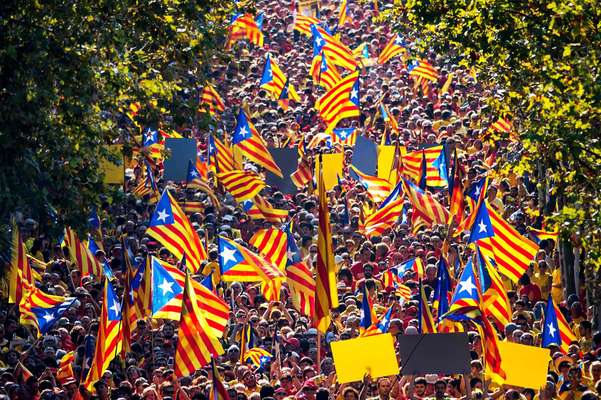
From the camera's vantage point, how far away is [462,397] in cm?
1933

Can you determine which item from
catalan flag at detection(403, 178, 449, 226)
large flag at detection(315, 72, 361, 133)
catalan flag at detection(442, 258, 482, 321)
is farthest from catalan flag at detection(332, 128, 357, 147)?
catalan flag at detection(442, 258, 482, 321)

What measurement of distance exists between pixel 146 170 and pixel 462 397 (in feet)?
43.3

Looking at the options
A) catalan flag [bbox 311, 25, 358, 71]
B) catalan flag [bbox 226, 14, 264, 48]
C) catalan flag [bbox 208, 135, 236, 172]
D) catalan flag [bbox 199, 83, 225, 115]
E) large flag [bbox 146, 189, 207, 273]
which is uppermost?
catalan flag [bbox 226, 14, 264, 48]

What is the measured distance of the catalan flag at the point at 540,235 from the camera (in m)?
24.2

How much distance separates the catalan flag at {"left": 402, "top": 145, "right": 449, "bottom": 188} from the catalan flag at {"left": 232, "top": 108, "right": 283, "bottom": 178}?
2.18m

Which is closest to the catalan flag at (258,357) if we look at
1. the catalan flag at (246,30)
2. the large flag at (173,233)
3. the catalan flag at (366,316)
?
the catalan flag at (366,316)

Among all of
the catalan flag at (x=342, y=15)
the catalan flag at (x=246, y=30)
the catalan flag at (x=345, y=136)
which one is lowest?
the catalan flag at (x=345, y=136)

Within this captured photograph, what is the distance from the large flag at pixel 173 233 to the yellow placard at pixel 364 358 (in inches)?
210

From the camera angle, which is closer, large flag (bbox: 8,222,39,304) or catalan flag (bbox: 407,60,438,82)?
large flag (bbox: 8,222,39,304)

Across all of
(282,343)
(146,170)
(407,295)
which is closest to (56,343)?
(282,343)

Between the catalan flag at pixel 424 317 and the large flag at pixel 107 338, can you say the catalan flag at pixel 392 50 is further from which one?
the catalan flag at pixel 424 317

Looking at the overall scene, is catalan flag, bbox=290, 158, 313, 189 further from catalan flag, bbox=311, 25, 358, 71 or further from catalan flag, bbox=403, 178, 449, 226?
Answer: catalan flag, bbox=311, 25, 358, 71

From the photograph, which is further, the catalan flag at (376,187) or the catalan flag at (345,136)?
the catalan flag at (345,136)

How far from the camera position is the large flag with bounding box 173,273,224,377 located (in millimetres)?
19375
